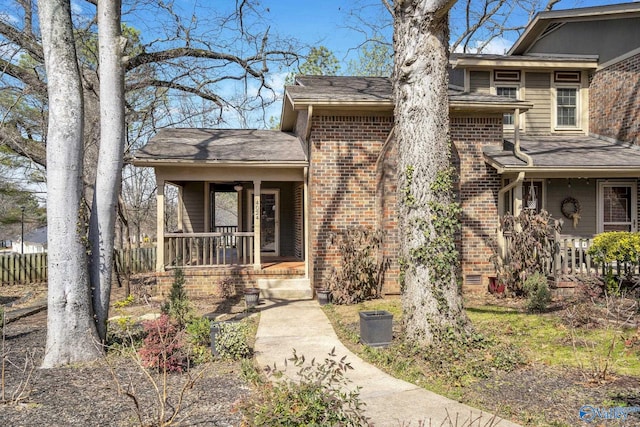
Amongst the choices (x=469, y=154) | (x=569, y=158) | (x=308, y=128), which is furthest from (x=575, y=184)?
(x=308, y=128)

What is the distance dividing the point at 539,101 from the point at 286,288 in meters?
9.63

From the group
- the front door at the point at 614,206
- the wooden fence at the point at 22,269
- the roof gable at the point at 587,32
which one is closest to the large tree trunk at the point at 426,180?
the front door at the point at 614,206

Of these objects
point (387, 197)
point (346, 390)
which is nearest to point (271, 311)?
point (387, 197)

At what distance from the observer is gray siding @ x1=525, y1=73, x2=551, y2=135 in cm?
1258

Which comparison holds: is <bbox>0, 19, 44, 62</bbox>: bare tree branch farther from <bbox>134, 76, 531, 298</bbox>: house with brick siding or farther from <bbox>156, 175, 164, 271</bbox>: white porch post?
<bbox>156, 175, 164, 271</bbox>: white porch post

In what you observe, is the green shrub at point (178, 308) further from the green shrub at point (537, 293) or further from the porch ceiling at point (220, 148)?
the green shrub at point (537, 293)

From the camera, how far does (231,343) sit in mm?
5434

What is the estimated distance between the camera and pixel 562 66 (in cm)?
1223

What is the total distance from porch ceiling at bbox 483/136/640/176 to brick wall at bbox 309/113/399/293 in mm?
2555

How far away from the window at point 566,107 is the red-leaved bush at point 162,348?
12722 mm

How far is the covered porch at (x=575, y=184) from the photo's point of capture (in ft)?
A: 30.6

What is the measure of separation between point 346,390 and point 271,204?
9.83m

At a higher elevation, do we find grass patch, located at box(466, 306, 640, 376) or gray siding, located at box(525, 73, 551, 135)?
gray siding, located at box(525, 73, 551, 135)

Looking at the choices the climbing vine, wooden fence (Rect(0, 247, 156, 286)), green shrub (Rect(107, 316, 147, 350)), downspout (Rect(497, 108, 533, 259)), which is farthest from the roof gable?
wooden fence (Rect(0, 247, 156, 286))
